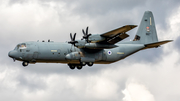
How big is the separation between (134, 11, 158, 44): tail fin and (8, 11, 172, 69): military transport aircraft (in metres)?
1.38

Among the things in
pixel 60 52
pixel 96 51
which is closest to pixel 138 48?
pixel 96 51

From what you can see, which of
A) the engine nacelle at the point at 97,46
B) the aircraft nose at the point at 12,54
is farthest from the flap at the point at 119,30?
the aircraft nose at the point at 12,54

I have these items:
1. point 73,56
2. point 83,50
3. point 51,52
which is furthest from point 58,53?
point 83,50

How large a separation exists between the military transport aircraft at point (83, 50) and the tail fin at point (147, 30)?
4.52ft

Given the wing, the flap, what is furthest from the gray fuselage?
the flap

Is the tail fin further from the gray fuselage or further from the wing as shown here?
the wing

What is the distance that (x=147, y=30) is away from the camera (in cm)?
4441

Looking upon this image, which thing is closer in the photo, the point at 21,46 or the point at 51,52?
the point at 21,46

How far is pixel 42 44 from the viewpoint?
127ft

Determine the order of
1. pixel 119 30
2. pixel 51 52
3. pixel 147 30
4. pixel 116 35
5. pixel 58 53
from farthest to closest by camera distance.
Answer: pixel 147 30 → pixel 58 53 → pixel 51 52 → pixel 116 35 → pixel 119 30

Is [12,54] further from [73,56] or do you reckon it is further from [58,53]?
[73,56]

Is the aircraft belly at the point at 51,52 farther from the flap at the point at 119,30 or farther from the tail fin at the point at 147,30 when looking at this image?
the tail fin at the point at 147,30

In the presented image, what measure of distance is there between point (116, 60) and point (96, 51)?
289 centimetres

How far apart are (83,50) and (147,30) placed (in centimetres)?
942
